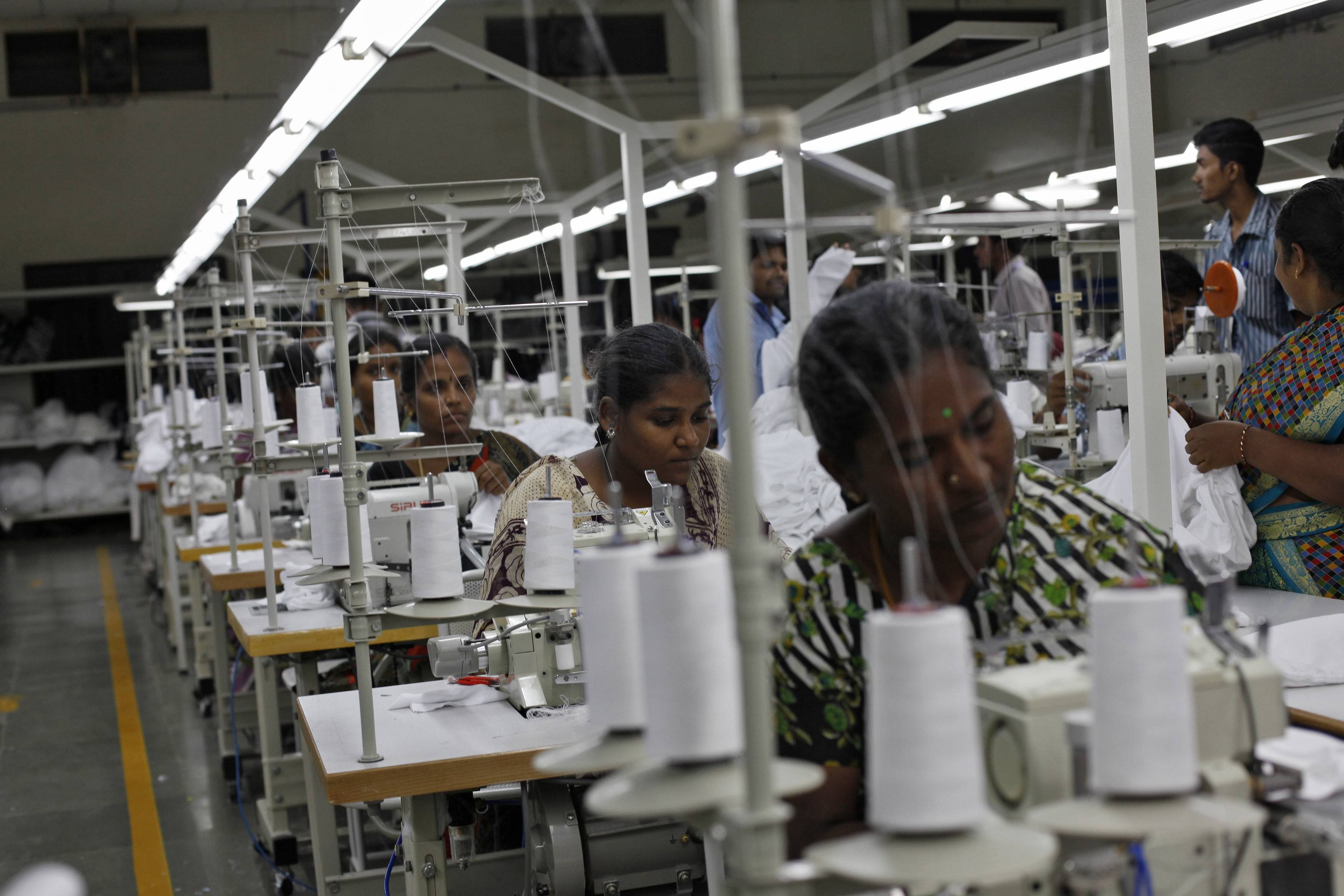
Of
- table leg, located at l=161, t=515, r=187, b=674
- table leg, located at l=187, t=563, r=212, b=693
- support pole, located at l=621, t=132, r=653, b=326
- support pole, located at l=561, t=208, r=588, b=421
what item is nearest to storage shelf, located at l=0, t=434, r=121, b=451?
table leg, located at l=161, t=515, r=187, b=674

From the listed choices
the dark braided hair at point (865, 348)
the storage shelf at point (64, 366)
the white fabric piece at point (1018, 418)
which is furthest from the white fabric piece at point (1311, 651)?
the storage shelf at point (64, 366)

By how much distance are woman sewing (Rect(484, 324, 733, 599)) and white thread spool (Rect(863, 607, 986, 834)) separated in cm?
162

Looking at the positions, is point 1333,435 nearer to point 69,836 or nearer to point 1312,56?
point 1312,56

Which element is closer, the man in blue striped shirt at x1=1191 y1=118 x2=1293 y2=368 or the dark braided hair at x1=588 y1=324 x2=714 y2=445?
the dark braided hair at x1=588 y1=324 x2=714 y2=445

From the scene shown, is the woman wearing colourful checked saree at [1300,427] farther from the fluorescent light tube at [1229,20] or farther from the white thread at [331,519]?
the white thread at [331,519]

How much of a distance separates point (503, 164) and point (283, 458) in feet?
30.8

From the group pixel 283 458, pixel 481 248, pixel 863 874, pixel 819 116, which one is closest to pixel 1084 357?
pixel 819 116

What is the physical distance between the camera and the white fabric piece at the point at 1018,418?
1.52m

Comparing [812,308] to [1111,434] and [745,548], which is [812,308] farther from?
[1111,434]

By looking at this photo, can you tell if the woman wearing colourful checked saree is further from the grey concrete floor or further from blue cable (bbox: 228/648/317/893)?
the grey concrete floor

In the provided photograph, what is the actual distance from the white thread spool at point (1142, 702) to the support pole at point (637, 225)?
4213mm

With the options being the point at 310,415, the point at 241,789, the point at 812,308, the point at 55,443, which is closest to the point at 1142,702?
the point at 812,308

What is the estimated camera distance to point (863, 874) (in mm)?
888

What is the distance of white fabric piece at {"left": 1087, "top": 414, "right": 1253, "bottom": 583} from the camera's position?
107 inches
